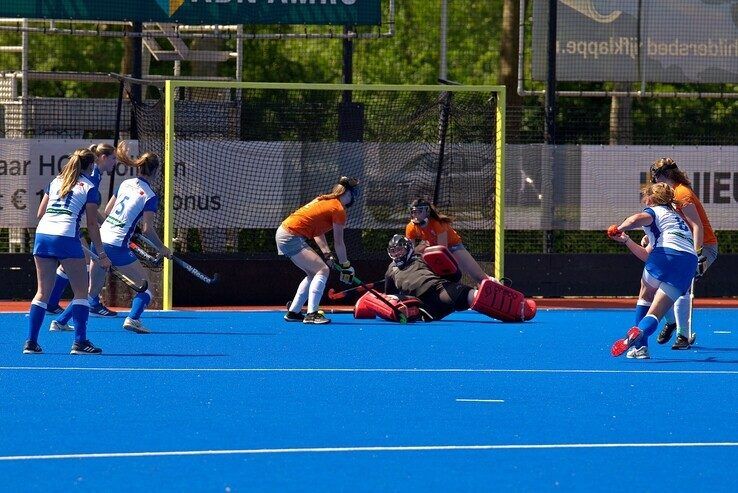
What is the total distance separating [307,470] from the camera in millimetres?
7254

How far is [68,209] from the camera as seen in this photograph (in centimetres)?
1198

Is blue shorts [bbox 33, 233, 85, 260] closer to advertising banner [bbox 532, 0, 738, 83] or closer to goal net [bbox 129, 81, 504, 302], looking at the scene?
goal net [bbox 129, 81, 504, 302]

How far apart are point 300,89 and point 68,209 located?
6676 mm

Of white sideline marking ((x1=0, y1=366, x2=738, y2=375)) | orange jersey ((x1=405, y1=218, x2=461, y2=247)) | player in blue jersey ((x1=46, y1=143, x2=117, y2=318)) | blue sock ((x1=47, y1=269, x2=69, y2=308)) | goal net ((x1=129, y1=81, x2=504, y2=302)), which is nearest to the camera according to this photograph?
white sideline marking ((x1=0, y1=366, x2=738, y2=375))

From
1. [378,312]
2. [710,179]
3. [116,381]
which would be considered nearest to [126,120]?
[378,312]

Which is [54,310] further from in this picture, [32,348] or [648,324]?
[648,324]

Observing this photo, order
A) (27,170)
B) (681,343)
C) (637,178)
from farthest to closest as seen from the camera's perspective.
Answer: (637,178)
(27,170)
(681,343)

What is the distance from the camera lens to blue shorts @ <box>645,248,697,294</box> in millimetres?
12133

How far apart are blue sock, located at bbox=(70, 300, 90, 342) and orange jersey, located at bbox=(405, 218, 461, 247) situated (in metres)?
5.13

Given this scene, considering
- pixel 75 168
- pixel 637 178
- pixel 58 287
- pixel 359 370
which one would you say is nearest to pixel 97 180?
pixel 75 168

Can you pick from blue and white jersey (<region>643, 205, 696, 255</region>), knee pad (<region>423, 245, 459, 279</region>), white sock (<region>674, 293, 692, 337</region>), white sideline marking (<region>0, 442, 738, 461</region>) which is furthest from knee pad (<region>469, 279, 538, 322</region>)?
white sideline marking (<region>0, 442, 738, 461</region>)

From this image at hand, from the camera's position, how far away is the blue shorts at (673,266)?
478 inches

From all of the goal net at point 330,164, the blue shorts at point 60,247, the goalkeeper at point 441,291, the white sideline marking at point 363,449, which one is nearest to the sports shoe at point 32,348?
the blue shorts at point 60,247

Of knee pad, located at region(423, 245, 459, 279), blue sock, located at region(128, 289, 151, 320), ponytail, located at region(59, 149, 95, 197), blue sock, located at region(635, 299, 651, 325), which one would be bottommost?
blue sock, located at region(128, 289, 151, 320)
